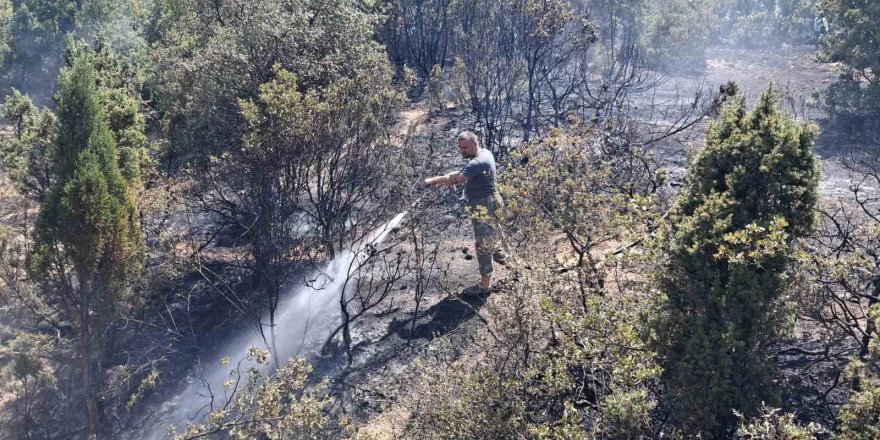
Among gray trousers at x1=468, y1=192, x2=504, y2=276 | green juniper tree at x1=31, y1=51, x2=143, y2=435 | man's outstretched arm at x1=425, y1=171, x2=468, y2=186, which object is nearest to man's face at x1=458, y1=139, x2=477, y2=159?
man's outstretched arm at x1=425, y1=171, x2=468, y2=186

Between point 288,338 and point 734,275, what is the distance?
4763 mm

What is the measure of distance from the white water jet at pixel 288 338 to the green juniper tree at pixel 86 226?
0.71 m

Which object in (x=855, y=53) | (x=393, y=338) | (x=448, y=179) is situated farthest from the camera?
(x=855, y=53)

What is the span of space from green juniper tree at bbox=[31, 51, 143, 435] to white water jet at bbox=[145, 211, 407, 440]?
2.32 ft

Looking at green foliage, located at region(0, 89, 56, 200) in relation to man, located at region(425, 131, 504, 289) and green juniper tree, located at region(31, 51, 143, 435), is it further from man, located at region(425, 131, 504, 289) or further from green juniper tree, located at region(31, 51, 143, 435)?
man, located at region(425, 131, 504, 289)

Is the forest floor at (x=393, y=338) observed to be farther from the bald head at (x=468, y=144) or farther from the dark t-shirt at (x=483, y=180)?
the bald head at (x=468, y=144)

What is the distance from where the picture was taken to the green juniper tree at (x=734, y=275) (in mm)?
3828

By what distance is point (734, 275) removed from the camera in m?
3.84

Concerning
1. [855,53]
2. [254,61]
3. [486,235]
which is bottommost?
[855,53]

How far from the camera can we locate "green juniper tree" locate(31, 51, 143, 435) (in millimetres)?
5895

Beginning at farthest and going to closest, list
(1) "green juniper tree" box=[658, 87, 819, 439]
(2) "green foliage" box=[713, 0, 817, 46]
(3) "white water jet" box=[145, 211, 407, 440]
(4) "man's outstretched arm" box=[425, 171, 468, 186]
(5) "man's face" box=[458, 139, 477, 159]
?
(2) "green foliage" box=[713, 0, 817, 46] < (5) "man's face" box=[458, 139, 477, 159] < (3) "white water jet" box=[145, 211, 407, 440] < (4) "man's outstretched arm" box=[425, 171, 468, 186] < (1) "green juniper tree" box=[658, 87, 819, 439]

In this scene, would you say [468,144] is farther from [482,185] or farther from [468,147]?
[482,185]

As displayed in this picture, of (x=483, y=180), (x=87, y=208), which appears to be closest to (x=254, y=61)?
(x=87, y=208)

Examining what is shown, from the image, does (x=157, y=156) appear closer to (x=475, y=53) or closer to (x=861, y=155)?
(x=475, y=53)
